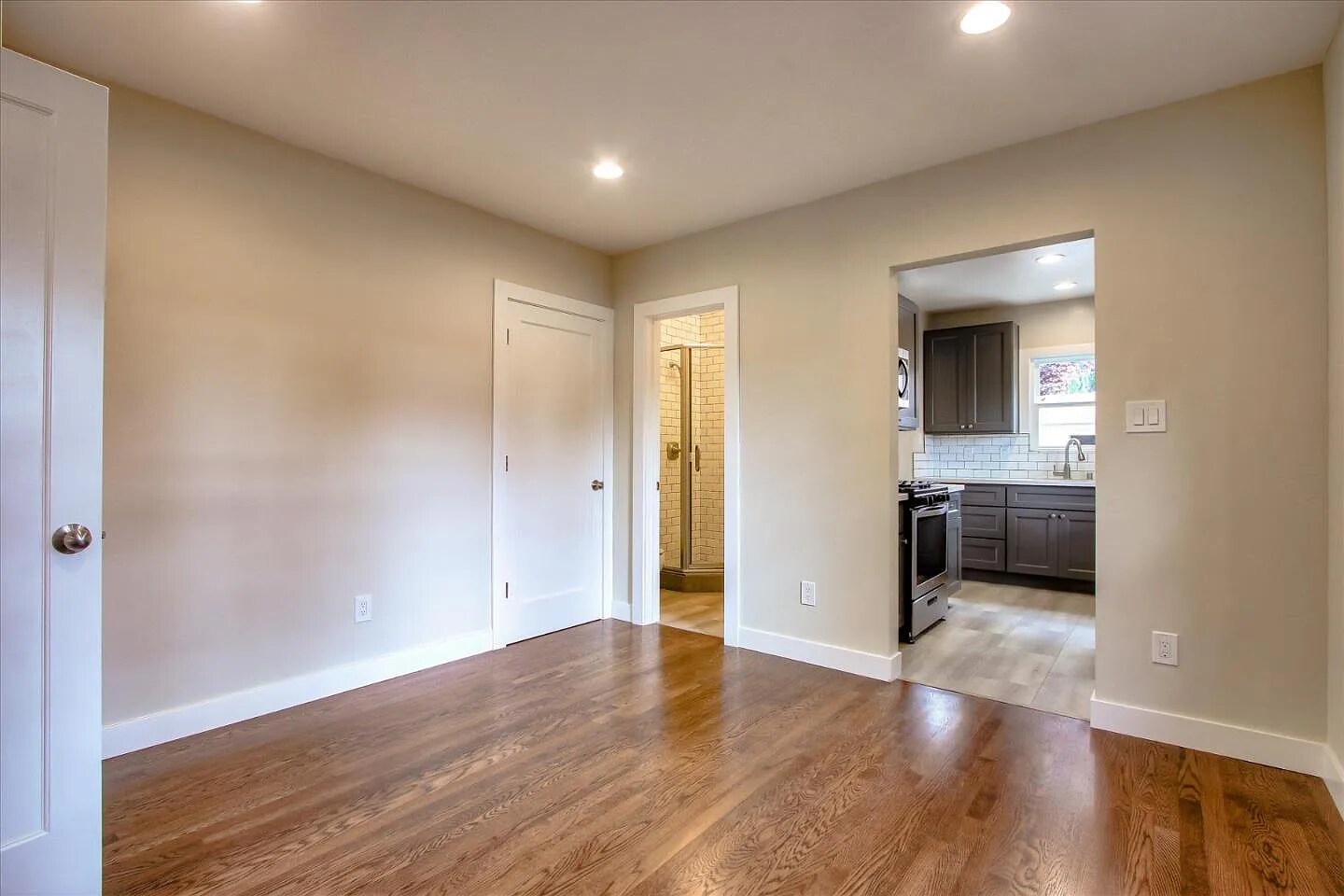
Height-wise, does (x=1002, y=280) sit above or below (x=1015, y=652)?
above

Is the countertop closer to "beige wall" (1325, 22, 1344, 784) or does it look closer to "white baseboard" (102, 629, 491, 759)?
"beige wall" (1325, 22, 1344, 784)

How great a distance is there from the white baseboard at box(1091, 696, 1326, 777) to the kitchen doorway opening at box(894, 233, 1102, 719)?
655mm

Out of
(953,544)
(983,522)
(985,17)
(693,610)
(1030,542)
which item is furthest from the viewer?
(983,522)

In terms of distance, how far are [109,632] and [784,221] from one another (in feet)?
11.7

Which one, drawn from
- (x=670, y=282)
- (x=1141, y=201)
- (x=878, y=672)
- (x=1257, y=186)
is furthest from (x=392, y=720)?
(x=1257, y=186)

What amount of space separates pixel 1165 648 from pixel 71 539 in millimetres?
3539

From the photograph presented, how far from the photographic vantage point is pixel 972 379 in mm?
6047

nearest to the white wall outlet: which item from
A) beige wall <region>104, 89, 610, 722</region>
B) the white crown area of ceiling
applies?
the white crown area of ceiling

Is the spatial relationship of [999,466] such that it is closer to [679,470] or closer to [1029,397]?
[1029,397]

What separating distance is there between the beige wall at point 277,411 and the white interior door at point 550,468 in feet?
0.56

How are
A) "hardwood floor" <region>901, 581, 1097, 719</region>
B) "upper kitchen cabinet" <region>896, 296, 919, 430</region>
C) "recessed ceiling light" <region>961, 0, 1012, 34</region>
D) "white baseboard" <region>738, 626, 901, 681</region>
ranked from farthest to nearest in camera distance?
"upper kitchen cabinet" <region>896, 296, 919, 430</region> < "white baseboard" <region>738, 626, 901, 681</region> < "hardwood floor" <region>901, 581, 1097, 719</region> < "recessed ceiling light" <region>961, 0, 1012, 34</region>

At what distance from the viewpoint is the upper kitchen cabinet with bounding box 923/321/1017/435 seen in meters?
5.88

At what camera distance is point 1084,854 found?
1.80 metres

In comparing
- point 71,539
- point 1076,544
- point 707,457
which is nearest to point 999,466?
point 1076,544
